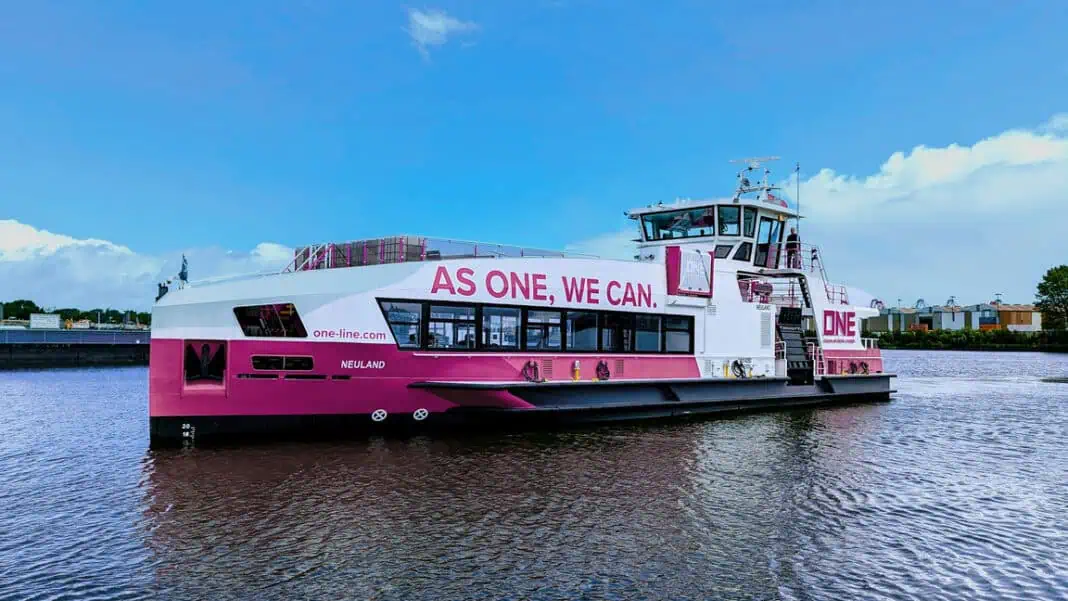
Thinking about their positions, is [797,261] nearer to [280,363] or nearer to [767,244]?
[767,244]

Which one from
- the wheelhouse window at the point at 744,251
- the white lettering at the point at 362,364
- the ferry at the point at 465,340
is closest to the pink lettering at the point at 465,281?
the ferry at the point at 465,340

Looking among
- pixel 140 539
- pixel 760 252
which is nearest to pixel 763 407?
pixel 760 252

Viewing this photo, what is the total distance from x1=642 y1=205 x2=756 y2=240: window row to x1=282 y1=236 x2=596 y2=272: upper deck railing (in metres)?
6.45

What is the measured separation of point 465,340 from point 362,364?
7.42 ft

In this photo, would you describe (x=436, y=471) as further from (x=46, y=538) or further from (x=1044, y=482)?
(x=1044, y=482)

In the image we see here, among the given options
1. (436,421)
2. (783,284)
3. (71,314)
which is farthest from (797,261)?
(71,314)

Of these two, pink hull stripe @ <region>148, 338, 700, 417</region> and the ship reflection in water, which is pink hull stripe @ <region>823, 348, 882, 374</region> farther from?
pink hull stripe @ <region>148, 338, 700, 417</region>

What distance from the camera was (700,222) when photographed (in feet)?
71.5

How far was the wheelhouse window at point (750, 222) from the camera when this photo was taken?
21625 millimetres

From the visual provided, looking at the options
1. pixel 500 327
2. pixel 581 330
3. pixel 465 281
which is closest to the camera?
pixel 465 281

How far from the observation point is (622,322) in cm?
1758

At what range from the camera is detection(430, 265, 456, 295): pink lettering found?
14.7 meters

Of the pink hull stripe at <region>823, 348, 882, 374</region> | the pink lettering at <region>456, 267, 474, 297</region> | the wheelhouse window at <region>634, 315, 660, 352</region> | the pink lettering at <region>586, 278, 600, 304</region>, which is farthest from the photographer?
the pink hull stripe at <region>823, 348, 882, 374</region>

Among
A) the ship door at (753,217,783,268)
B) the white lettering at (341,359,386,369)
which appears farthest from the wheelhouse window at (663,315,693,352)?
the white lettering at (341,359,386,369)
